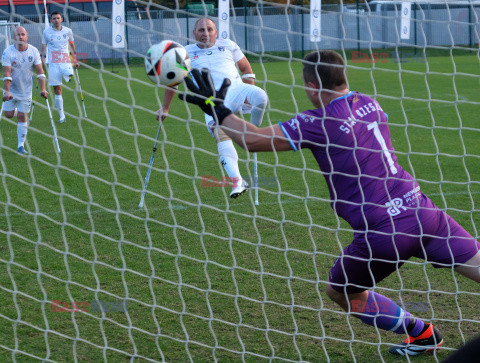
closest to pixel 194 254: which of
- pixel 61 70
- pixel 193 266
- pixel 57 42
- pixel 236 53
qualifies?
pixel 193 266

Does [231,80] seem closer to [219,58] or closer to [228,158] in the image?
[228,158]

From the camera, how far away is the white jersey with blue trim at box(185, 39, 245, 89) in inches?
273

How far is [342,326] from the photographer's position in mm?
4055

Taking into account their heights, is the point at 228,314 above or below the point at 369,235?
below

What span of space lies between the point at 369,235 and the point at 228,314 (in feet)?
4.16

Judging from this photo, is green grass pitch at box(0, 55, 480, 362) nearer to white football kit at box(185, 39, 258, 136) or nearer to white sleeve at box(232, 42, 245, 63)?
white football kit at box(185, 39, 258, 136)

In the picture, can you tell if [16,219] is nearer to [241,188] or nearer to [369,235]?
[241,188]

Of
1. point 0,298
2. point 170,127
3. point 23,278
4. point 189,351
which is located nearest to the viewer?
point 189,351

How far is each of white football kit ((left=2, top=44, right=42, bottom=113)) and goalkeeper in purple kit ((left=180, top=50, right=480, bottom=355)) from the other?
6.49 meters

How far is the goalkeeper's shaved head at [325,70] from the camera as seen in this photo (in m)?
3.42

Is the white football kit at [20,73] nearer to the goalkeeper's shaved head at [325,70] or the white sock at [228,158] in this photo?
the white sock at [228,158]

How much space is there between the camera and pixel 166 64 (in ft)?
12.6

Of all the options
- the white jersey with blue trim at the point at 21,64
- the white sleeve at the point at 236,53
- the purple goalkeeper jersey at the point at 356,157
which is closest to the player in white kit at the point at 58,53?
the white jersey with blue trim at the point at 21,64

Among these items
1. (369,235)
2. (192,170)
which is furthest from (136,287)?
(192,170)
